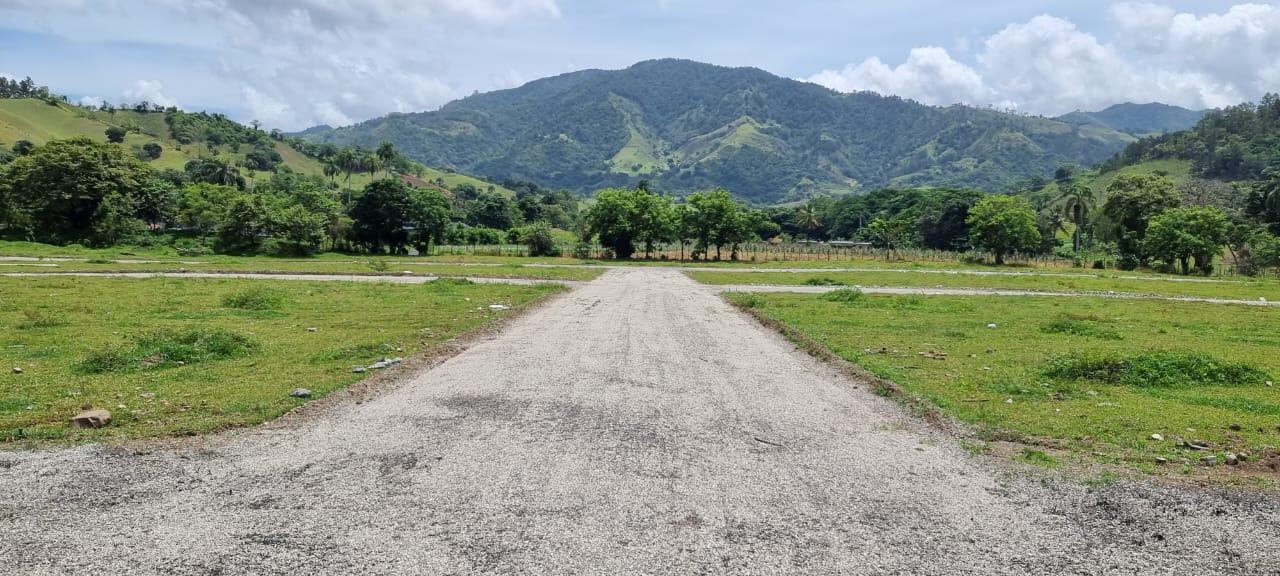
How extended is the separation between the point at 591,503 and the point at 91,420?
7388 mm

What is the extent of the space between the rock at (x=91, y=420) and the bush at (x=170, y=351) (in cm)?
410

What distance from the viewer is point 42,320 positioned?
1812cm

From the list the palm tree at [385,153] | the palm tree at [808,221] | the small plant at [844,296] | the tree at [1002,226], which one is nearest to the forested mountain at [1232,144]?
the palm tree at [808,221]

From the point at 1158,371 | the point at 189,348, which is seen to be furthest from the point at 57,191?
the point at 1158,371

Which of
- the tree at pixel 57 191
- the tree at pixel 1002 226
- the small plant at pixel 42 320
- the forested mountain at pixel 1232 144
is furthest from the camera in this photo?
the forested mountain at pixel 1232 144

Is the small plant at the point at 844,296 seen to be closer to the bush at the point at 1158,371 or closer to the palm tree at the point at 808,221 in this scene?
the bush at the point at 1158,371

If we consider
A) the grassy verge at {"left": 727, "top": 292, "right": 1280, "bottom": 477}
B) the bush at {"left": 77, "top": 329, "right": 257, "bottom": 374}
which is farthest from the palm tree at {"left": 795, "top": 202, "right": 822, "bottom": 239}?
the bush at {"left": 77, "top": 329, "right": 257, "bottom": 374}

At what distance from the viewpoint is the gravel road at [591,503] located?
18.0 ft

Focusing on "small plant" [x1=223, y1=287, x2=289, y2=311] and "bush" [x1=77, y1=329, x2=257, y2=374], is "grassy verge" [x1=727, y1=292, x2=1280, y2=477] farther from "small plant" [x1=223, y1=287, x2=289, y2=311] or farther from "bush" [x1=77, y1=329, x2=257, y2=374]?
"small plant" [x1=223, y1=287, x2=289, y2=311]

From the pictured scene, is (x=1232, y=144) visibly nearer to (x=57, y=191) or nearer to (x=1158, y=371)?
(x=1158, y=371)

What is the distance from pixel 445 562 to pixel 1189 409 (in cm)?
1191

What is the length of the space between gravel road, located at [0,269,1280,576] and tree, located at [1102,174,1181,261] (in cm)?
9086

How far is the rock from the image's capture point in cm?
886

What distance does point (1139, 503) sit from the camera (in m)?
6.79
